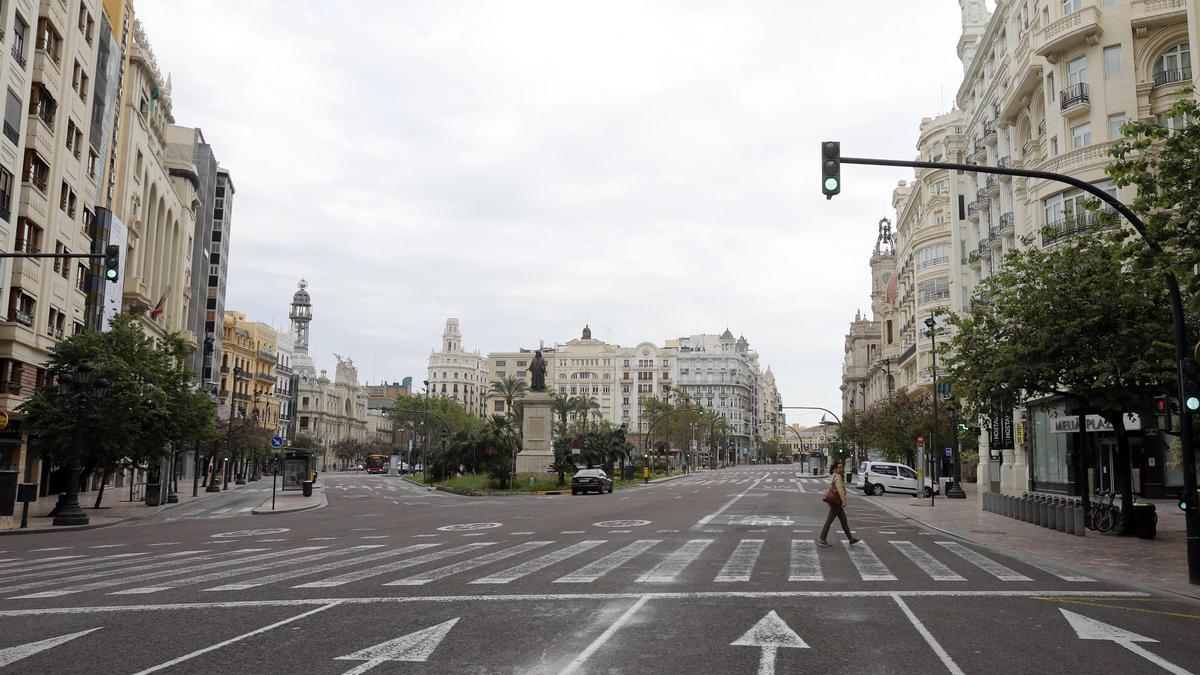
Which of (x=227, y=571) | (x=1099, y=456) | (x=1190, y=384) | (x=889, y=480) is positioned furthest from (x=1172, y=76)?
(x=227, y=571)

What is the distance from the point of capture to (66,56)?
37312 mm

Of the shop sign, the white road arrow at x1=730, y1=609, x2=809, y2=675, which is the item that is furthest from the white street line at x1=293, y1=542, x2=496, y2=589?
the shop sign

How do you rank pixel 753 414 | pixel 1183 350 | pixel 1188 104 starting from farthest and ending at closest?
pixel 753 414 → pixel 1183 350 → pixel 1188 104

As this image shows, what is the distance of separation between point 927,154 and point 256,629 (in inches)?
2803

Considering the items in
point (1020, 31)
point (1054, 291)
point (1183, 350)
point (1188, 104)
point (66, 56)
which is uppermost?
point (1020, 31)

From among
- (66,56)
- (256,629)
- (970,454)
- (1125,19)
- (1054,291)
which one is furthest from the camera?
(970,454)

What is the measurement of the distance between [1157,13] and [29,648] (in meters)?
41.4

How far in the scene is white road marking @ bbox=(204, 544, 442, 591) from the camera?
11453mm

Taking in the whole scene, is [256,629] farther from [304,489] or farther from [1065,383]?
[304,489]

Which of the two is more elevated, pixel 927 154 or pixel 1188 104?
pixel 927 154

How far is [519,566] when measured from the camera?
13.6m

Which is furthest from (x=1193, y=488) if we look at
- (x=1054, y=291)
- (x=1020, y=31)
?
(x=1020, y=31)

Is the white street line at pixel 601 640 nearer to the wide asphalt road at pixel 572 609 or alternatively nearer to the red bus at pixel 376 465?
the wide asphalt road at pixel 572 609

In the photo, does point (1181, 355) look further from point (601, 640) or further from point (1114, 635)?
point (601, 640)
